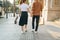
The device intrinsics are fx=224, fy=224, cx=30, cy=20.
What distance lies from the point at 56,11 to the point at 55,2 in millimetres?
1067

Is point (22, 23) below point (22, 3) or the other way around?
below

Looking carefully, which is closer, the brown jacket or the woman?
the woman

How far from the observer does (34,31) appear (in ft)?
42.6

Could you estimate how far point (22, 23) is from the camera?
12.6m

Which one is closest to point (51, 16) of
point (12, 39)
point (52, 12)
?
point (52, 12)

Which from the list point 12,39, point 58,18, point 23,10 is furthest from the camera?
point 58,18

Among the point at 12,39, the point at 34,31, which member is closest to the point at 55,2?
the point at 34,31

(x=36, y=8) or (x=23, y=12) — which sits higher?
(x=36, y=8)

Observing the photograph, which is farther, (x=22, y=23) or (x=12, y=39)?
(x=22, y=23)

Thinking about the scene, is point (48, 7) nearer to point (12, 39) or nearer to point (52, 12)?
point (52, 12)

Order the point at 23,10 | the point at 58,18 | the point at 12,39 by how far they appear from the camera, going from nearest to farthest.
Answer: the point at 12,39, the point at 23,10, the point at 58,18

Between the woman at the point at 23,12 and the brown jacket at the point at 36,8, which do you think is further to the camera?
the brown jacket at the point at 36,8

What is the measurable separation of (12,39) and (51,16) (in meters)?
13.2

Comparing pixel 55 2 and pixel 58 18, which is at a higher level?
pixel 55 2
